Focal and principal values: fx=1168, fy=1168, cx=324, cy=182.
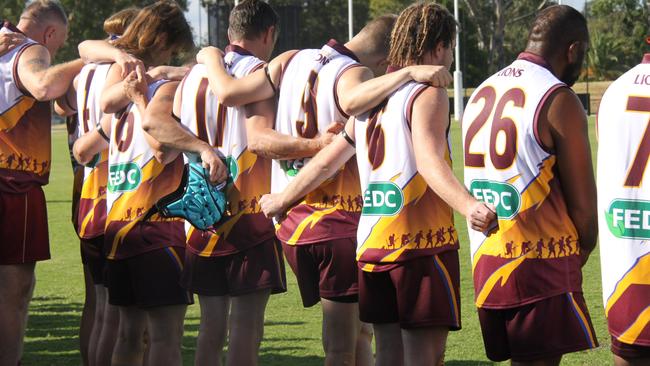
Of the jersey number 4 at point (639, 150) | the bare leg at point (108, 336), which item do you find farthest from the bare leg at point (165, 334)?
the jersey number 4 at point (639, 150)

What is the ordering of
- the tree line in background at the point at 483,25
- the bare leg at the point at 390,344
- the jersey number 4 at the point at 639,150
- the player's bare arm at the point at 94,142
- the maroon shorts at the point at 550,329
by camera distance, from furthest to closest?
the tree line in background at the point at 483,25 < the player's bare arm at the point at 94,142 < the bare leg at the point at 390,344 < the maroon shorts at the point at 550,329 < the jersey number 4 at the point at 639,150

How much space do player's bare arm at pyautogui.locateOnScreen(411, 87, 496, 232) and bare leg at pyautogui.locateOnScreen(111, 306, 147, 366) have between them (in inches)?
80.7

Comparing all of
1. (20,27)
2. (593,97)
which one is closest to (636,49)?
(593,97)

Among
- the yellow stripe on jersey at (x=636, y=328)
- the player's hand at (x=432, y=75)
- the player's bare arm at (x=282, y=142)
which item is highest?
the player's hand at (x=432, y=75)

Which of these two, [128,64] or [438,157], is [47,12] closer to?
[128,64]

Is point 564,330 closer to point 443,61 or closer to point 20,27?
point 443,61

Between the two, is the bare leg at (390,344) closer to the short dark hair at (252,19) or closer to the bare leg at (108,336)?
the short dark hair at (252,19)

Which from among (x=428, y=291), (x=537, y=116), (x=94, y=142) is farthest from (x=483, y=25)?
(x=537, y=116)

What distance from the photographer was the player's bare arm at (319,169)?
519 cm

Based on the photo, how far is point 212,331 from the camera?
5.73 meters

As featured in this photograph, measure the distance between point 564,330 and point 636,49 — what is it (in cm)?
7060

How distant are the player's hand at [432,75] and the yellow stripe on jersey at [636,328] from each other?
1.16 metres

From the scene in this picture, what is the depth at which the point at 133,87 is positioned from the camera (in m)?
5.77

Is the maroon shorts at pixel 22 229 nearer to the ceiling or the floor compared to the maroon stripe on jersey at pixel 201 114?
nearer to the floor
